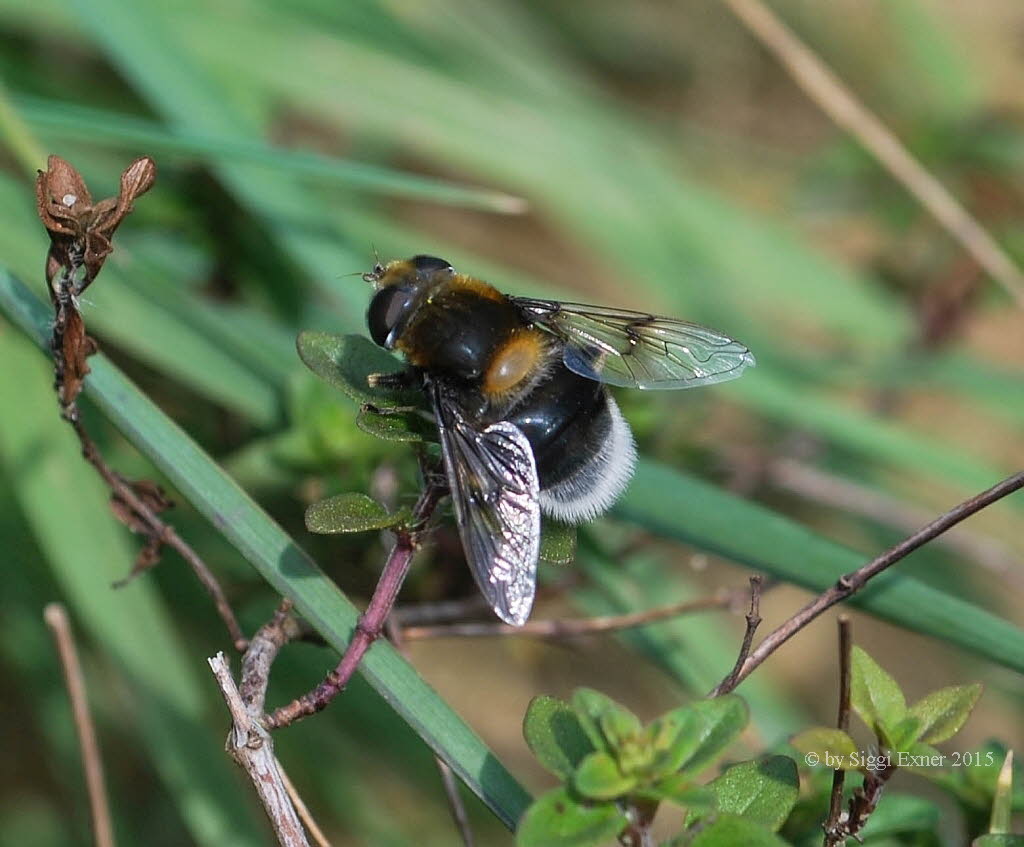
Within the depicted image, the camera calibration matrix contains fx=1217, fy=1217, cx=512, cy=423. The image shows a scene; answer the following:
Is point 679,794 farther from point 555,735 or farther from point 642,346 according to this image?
point 642,346

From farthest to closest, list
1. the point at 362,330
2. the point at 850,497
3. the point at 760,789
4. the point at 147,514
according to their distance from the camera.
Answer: the point at 850,497 < the point at 362,330 < the point at 147,514 < the point at 760,789

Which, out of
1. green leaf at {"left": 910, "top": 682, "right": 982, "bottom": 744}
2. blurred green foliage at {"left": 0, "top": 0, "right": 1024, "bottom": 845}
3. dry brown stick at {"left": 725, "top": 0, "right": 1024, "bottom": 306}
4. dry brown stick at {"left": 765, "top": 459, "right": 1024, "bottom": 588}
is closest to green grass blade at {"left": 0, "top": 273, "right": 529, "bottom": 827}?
blurred green foliage at {"left": 0, "top": 0, "right": 1024, "bottom": 845}

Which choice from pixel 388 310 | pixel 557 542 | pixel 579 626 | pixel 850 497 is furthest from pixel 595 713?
pixel 850 497

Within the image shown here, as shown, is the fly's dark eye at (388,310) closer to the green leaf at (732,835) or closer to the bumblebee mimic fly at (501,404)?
the bumblebee mimic fly at (501,404)

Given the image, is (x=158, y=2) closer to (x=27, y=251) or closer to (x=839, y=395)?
(x=27, y=251)

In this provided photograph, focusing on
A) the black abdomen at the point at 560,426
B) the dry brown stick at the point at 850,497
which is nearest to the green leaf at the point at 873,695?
the black abdomen at the point at 560,426
